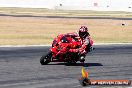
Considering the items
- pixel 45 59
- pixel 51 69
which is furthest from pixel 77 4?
pixel 51 69

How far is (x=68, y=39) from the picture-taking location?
23.8 m

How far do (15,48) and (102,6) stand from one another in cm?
10315

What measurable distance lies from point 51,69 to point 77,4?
111 m

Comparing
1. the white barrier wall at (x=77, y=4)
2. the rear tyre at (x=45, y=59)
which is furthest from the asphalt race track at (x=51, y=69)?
the white barrier wall at (x=77, y=4)

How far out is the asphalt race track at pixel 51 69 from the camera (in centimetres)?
1789

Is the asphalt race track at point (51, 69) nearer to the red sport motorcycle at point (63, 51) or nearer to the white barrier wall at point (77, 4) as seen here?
the red sport motorcycle at point (63, 51)

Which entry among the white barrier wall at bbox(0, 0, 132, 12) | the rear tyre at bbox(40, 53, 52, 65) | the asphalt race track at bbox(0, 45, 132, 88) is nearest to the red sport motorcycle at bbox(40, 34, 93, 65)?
the rear tyre at bbox(40, 53, 52, 65)

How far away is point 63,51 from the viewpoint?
23.5 metres

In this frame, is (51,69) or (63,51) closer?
(51,69)

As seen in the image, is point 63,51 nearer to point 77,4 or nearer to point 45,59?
point 45,59

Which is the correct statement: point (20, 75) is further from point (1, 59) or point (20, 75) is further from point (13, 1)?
point (13, 1)

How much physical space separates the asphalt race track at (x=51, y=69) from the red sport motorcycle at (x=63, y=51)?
1.18 feet

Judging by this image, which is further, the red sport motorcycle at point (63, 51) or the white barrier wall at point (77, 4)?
the white barrier wall at point (77, 4)

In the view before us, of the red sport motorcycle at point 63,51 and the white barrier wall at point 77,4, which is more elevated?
the red sport motorcycle at point 63,51
